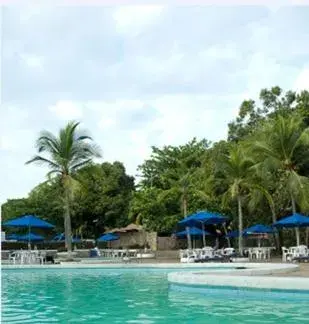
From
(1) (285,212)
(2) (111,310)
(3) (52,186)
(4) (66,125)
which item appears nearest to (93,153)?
(4) (66,125)

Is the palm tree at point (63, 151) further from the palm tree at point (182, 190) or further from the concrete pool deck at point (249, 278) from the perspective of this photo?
the concrete pool deck at point (249, 278)

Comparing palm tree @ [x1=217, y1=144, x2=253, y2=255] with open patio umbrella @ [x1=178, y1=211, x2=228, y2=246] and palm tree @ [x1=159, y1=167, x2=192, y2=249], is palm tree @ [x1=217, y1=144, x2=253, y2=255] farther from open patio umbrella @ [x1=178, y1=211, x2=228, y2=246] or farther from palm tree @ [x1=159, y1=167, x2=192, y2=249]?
palm tree @ [x1=159, y1=167, x2=192, y2=249]

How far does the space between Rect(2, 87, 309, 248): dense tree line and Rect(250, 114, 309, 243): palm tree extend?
0.12ft

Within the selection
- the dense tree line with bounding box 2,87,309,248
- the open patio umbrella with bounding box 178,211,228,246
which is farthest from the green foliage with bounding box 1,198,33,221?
the open patio umbrella with bounding box 178,211,228,246

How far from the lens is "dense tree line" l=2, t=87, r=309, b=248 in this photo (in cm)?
2250

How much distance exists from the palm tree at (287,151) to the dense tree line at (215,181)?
0.04 metres

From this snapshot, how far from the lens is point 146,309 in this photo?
32.1ft

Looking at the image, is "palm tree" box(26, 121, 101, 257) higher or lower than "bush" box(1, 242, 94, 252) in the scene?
higher

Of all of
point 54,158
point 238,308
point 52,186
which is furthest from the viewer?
point 52,186

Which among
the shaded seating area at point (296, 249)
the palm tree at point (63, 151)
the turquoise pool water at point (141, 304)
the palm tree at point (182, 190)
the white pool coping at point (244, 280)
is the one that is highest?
the palm tree at point (63, 151)

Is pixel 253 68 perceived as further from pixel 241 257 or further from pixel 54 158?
pixel 54 158

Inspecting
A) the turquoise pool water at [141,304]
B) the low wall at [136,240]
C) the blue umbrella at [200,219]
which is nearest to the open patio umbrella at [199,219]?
the blue umbrella at [200,219]

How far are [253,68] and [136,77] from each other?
3791 millimetres

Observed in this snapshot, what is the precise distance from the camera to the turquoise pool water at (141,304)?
8.88 m
